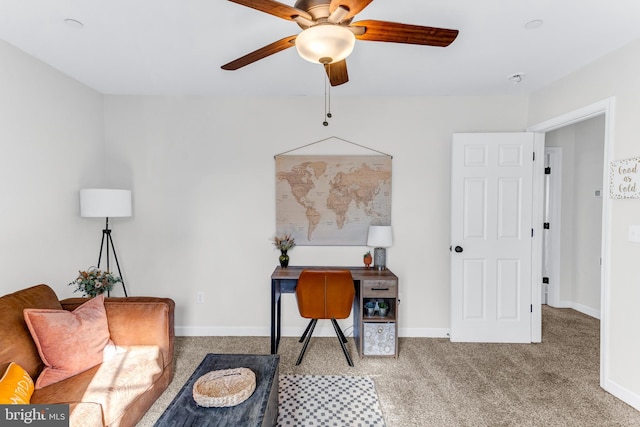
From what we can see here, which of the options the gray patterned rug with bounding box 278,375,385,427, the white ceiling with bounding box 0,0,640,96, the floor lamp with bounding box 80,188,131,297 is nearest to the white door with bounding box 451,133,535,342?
the white ceiling with bounding box 0,0,640,96

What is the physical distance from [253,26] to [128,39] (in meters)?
0.90

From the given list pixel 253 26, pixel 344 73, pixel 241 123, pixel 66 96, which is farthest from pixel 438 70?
pixel 66 96

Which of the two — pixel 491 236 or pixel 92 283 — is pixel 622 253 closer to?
pixel 491 236

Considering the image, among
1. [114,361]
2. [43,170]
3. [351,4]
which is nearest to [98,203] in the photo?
[43,170]

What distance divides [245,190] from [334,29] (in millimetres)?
2254

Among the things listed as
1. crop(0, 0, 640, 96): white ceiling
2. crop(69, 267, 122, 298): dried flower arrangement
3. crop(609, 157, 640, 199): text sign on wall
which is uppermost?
crop(0, 0, 640, 96): white ceiling

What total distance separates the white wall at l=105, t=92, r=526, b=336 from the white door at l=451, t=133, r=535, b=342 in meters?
0.18

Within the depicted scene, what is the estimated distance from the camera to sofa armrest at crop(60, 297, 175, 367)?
2.14 meters

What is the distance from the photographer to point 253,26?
2.04 m

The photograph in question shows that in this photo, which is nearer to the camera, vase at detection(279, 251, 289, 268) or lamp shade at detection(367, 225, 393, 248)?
lamp shade at detection(367, 225, 393, 248)

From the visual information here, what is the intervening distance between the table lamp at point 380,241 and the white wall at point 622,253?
1.63 m

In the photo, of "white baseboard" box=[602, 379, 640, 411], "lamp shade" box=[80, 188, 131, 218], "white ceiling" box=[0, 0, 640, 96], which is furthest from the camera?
"lamp shade" box=[80, 188, 131, 218]

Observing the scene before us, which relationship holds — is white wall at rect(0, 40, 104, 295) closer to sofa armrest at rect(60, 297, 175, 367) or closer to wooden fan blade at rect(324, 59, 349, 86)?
sofa armrest at rect(60, 297, 175, 367)

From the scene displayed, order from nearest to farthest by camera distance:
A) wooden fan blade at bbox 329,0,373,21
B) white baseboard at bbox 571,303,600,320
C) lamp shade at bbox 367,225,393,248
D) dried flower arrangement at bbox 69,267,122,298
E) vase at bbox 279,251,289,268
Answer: wooden fan blade at bbox 329,0,373,21 → dried flower arrangement at bbox 69,267,122,298 → lamp shade at bbox 367,225,393,248 → vase at bbox 279,251,289,268 → white baseboard at bbox 571,303,600,320
